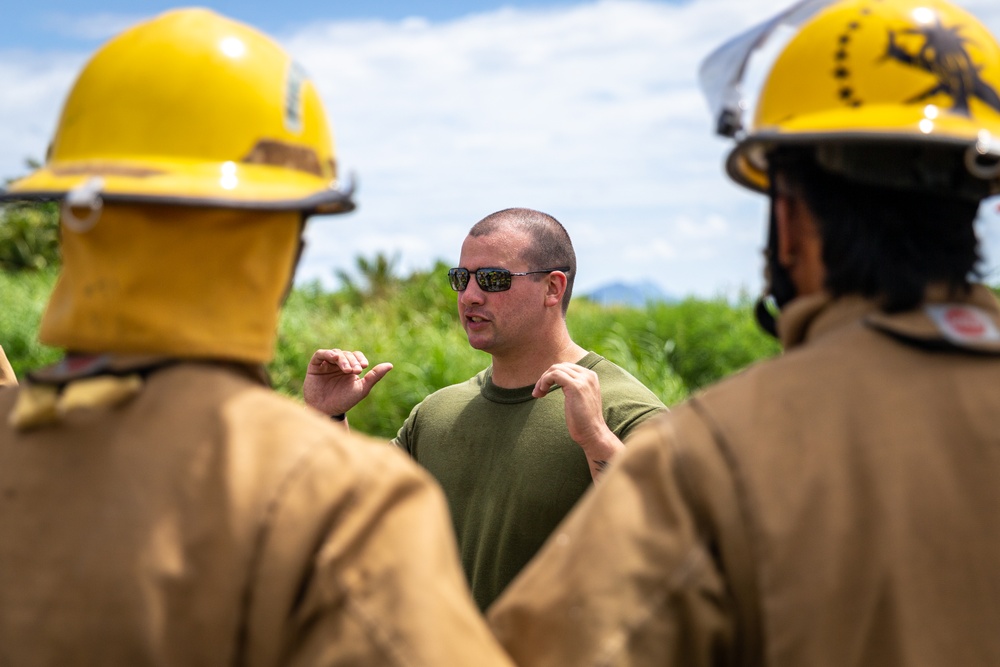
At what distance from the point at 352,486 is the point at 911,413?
950 mm

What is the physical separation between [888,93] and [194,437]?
1.41 meters

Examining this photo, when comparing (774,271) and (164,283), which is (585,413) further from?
(164,283)

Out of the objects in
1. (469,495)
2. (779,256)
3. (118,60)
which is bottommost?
(469,495)

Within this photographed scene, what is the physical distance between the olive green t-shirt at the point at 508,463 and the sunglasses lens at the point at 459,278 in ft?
1.46

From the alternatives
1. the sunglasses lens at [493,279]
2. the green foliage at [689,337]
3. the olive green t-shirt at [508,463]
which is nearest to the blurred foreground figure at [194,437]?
the olive green t-shirt at [508,463]

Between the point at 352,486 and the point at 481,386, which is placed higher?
→ the point at 352,486

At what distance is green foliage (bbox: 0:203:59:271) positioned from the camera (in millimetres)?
25453

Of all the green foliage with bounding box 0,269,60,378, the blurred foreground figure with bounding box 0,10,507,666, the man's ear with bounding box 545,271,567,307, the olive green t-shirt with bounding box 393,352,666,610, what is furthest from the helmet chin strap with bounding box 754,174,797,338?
the green foliage with bounding box 0,269,60,378

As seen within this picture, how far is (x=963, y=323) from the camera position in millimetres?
1978

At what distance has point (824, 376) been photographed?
193 cm

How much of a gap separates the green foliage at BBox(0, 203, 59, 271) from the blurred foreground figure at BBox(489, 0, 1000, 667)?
25443 mm

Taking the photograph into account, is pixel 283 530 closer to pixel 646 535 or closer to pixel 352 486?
pixel 352 486

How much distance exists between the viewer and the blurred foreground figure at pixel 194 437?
5.54 feet

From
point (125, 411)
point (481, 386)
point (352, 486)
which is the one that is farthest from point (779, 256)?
point (481, 386)
